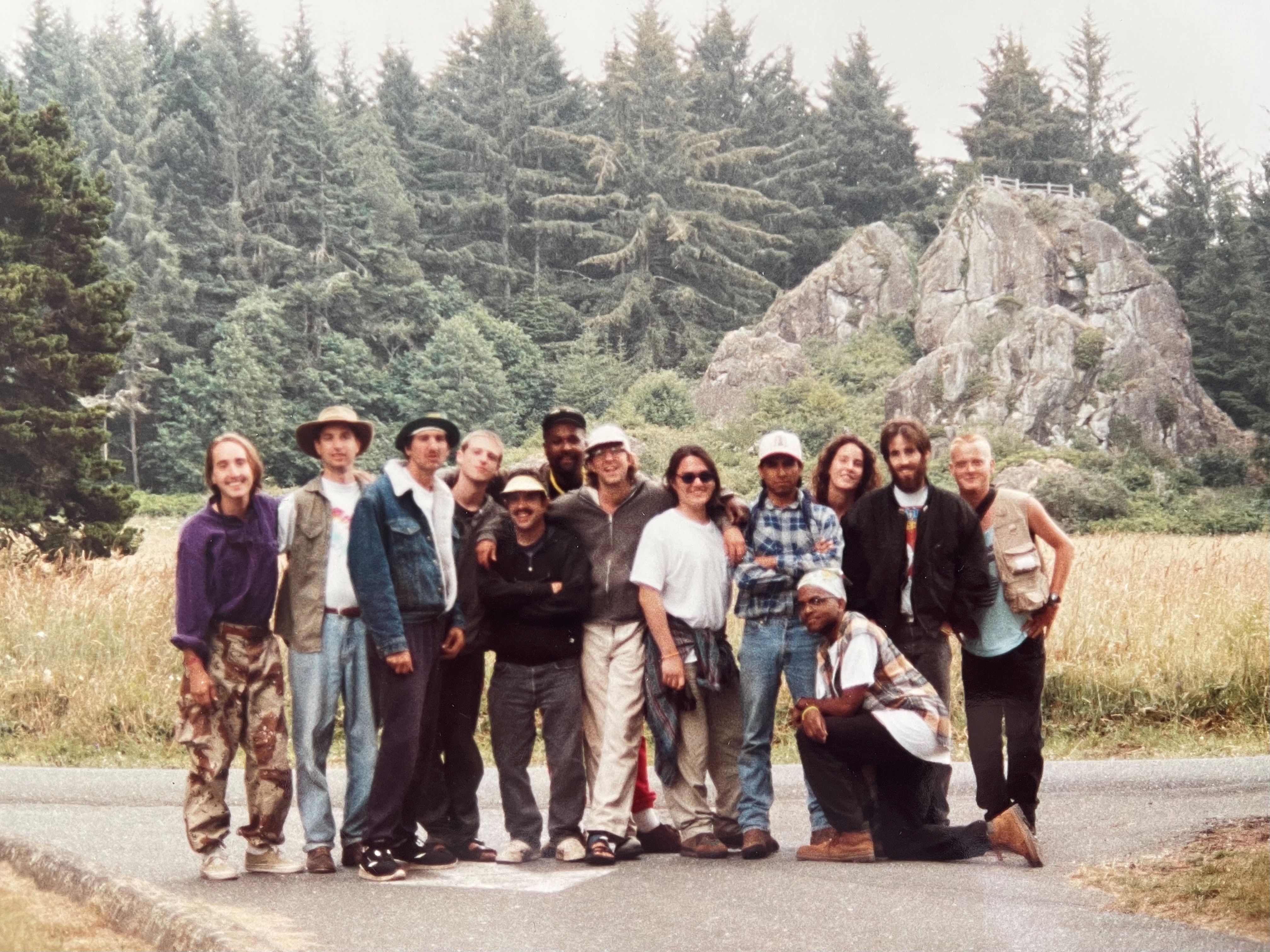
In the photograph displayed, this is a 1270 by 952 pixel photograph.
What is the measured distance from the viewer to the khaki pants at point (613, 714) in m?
7.10

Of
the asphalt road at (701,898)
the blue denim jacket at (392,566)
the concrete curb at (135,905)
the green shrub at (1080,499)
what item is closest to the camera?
the concrete curb at (135,905)

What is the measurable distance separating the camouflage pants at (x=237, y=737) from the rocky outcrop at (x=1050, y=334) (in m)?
38.8

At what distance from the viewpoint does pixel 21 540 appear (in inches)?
653

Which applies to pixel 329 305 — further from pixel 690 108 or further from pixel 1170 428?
pixel 1170 428

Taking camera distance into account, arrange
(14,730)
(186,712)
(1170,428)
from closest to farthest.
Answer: (186,712)
(14,730)
(1170,428)

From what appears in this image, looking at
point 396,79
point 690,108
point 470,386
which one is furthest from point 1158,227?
point 396,79

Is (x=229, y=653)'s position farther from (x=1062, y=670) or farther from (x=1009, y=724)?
(x=1062, y=670)

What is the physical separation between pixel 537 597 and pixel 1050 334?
41722 millimetres

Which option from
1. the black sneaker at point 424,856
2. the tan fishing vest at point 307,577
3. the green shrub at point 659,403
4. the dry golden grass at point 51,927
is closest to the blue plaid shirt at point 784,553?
the black sneaker at point 424,856

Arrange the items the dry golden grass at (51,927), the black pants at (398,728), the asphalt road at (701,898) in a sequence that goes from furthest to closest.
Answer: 1. the black pants at (398,728)
2. the asphalt road at (701,898)
3. the dry golden grass at (51,927)

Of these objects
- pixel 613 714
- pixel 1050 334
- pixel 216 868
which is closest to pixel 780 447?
pixel 613 714

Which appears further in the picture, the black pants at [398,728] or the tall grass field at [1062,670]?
the tall grass field at [1062,670]

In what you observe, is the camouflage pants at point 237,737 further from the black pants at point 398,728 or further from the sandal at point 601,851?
the sandal at point 601,851

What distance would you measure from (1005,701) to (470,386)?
4204 centimetres
